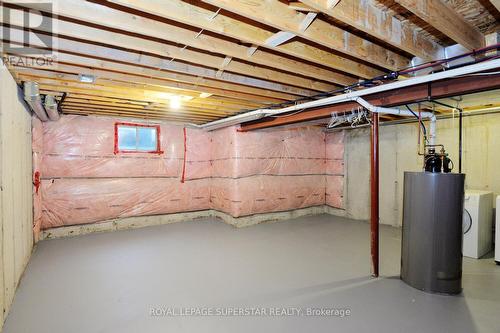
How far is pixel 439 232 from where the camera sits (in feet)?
8.26

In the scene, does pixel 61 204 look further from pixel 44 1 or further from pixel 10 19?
pixel 44 1

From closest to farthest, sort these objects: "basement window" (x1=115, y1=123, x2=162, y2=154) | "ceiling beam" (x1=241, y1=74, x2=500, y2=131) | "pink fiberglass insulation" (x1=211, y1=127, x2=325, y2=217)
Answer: "ceiling beam" (x1=241, y1=74, x2=500, y2=131), "basement window" (x1=115, y1=123, x2=162, y2=154), "pink fiberglass insulation" (x1=211, y1=127, x2=325, y2=217)

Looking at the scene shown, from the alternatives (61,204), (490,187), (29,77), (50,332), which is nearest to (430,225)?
(490,187)

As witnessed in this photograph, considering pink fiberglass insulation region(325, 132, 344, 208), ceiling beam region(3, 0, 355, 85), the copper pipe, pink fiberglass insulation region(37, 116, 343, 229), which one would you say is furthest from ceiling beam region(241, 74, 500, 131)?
pink fiberglass insulation region(325, 132, 344, 208)

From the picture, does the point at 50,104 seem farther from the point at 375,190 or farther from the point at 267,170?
the point at 375,190

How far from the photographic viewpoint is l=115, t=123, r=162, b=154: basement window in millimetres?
5066

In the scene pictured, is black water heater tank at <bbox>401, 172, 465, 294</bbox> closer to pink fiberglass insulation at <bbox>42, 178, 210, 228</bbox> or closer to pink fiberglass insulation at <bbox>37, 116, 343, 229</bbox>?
pink fiberglass insulation at <bbox>37, 116, 343, 229</bbox>

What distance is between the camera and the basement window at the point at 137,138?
5066mm

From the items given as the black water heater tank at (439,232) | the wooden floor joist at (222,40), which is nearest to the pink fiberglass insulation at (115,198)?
the wooden floor joist at (222,40)

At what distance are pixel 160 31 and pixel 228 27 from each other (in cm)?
49

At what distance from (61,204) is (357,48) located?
16.5 ft

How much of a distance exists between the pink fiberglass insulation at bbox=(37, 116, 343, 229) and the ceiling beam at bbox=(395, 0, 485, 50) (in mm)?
3783

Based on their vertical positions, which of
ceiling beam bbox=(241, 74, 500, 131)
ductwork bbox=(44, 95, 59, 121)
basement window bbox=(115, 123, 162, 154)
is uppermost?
ductwork bbox=(44, 95, 59, 121)

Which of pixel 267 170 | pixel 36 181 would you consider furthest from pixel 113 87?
pixel 267 170
